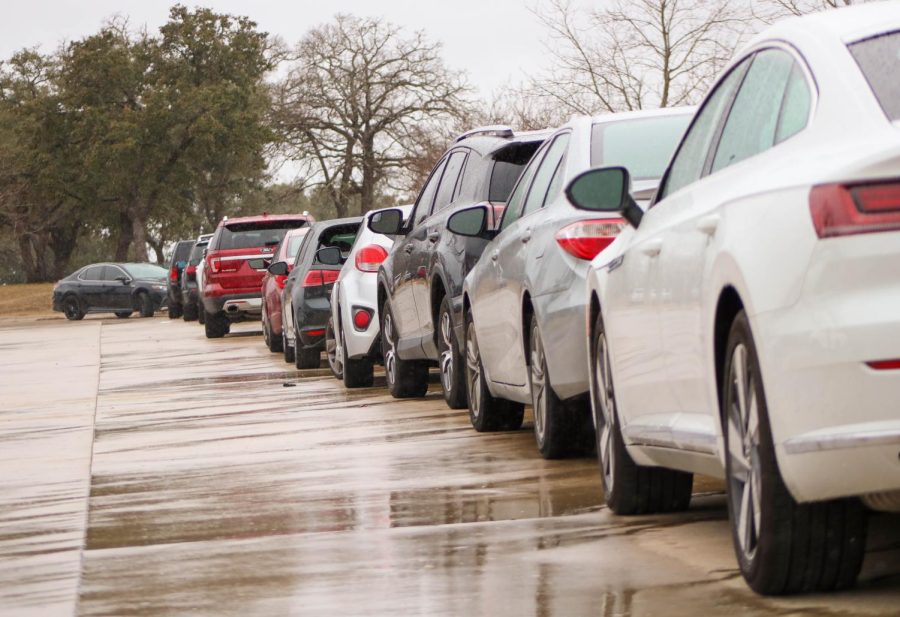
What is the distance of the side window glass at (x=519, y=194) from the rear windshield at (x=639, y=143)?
2.27 ft

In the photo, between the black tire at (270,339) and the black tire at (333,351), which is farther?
the black tire at (270,339)

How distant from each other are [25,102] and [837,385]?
74999 millimetres

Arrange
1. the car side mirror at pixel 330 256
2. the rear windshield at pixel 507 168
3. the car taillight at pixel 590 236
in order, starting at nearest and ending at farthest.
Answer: the car taillight at pixel 590 236 < the rear windshield at pixel 507 168 < the car side mirror at pixel 330 256

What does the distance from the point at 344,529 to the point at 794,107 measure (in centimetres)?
281

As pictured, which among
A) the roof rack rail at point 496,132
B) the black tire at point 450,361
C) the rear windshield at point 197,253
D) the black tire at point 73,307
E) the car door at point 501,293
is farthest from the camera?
the black tire at point 73,307

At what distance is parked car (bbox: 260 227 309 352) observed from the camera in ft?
73.3

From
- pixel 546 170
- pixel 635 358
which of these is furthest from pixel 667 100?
pixel 635 358

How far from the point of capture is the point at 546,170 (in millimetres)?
9133

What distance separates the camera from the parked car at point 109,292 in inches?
1951

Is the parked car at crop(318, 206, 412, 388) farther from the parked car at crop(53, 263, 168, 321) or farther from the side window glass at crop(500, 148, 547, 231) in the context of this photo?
the parked car at crop(53, 263, 168, 321)

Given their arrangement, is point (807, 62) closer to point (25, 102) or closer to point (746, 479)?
point (746, 479)

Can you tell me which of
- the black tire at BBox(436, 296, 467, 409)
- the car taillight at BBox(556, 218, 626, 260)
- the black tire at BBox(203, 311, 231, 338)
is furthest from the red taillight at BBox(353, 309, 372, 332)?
the black tire at BBox(203, 311, 231, 338)

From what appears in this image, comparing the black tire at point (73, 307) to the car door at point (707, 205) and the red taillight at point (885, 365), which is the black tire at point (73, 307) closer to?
the car door at point (707, 205)

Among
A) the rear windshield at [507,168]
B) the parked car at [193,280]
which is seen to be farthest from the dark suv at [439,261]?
the parked car at [193,280]
